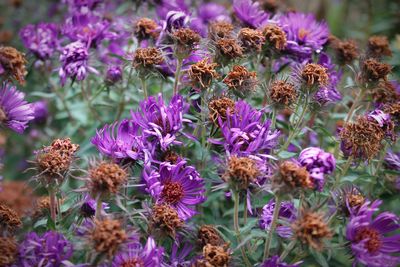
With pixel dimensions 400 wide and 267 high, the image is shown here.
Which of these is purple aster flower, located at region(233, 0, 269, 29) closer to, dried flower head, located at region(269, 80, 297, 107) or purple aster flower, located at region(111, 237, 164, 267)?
dried flower head, located at region(269, 80, 297, 107)

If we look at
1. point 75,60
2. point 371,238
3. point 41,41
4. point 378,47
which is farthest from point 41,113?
point 371,238

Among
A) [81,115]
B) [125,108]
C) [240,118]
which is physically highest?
[240,118]

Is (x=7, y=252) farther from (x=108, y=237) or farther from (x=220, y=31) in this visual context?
(x=220, y=31)

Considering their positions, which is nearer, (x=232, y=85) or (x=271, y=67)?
(x=232, y=85)

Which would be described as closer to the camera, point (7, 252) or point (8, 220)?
point (7, 252)

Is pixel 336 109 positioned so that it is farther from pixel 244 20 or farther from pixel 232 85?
pixel 232 85

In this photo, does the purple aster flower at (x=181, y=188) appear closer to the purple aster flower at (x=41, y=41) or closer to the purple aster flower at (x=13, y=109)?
the purple aster flower at (x=13, y=109)

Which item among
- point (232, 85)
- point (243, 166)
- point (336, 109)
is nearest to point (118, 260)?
point (243, 166)
